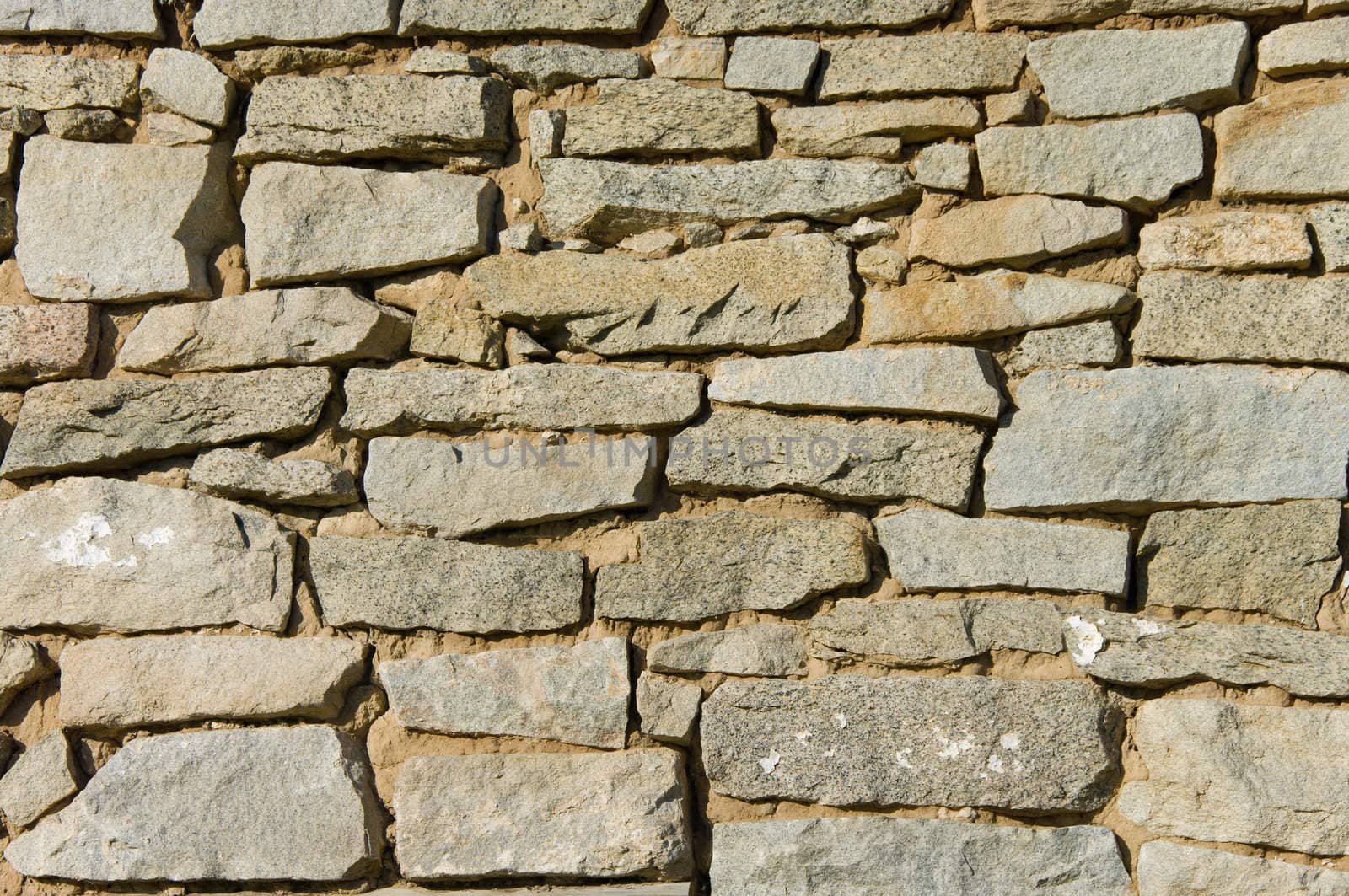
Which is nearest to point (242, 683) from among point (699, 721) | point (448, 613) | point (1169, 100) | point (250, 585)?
point (250, 585)

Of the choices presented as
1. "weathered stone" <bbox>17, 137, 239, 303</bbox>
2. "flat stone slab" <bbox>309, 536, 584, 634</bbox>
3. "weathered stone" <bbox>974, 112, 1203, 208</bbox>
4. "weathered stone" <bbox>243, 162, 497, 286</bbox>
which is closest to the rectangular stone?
"flat stone slab" <bbox>309, 536, 584, 634</bbox>

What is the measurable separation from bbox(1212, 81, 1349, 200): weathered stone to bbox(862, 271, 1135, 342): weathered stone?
29cm

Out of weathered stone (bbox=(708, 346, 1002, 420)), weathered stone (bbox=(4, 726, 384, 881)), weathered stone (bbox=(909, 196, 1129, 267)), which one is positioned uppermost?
weathered stone (bbox=(909, 196, 1129, 267))

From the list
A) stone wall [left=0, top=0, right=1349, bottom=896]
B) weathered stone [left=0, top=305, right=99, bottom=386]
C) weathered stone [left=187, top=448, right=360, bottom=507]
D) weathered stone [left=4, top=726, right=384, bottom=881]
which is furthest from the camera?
weathered stone [left=0, top=305, right=99, bottom=386]

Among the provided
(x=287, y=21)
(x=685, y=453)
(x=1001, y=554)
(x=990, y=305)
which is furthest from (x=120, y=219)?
(x=1001, y=554)

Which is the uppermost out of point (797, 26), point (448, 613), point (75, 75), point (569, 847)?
point (797, 26)

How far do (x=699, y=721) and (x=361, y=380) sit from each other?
89 cm

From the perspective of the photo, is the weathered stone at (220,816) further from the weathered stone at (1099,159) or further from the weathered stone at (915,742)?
the weathered stone at (1099,159)

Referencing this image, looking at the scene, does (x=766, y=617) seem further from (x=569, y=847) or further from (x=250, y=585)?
(x=250, y=585)

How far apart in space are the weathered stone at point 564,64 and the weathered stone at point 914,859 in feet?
4.65

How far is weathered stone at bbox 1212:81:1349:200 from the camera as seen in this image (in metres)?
1.97

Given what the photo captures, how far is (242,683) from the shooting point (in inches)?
82.4

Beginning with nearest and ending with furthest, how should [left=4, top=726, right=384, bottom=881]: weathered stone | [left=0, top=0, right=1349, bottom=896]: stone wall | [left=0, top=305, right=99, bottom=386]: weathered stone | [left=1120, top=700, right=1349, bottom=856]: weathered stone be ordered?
[left=1120, top=700, right=1349, bottom=856]: weathered stone < [left=0, top=0, right=1349, bottom=896]: stone wall < [left=4, top=726, right=384, bottom=881]: weathered stone < [left=0, top=305, right=99, bottom=386]: weathered stone

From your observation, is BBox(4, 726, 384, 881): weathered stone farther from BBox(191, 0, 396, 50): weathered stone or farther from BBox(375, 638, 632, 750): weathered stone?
BBox(191, 0, 396, 50): weathered stone
